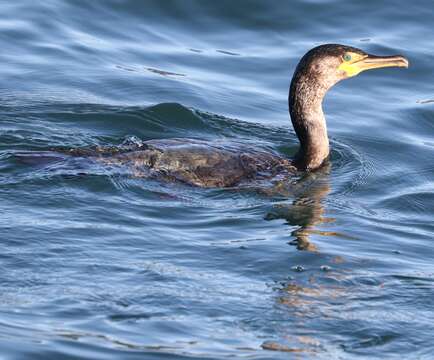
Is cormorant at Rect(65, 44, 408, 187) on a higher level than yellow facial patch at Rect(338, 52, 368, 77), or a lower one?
lower

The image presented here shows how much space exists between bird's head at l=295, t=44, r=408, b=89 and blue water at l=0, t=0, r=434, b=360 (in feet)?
2.85

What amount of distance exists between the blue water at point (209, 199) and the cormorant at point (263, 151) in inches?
6.0

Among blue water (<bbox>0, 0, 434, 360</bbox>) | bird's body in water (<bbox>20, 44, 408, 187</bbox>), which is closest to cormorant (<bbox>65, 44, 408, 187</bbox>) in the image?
bird's body in water (<bbox>20, 44, 408, 187</bbox>)

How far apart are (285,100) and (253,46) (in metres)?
1.85

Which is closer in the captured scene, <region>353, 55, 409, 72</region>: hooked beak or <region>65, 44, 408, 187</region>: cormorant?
<region>65, 44, 408, 187</region>: cormorant

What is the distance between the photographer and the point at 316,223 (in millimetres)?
9633

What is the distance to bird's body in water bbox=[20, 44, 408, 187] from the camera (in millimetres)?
10031

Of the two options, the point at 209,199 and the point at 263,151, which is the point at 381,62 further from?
the point at 209,199

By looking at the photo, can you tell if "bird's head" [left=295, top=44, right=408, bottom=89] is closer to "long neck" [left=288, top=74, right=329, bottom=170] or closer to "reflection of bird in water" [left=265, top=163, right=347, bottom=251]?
"long neck" [left=288, top=74, right=329, bottom=170]

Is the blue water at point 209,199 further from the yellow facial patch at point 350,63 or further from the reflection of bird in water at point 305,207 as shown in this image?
the yellow facial patch at point 350,63

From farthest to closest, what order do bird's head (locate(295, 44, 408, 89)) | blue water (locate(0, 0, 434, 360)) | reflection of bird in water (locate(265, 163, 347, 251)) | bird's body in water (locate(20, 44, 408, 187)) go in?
bird's head (locate(295, 44, 408, 89))
bird's body in water (locate(20, 44, 408, 187))
reflection of bird in water (locate(265, 163, 347, 251))
blue water (locate(0, 0, 434, 360))

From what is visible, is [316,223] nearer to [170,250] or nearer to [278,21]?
[170,250]

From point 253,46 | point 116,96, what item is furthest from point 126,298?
point 253,46

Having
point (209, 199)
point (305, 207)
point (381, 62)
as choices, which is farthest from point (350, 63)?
point (209, 199)
